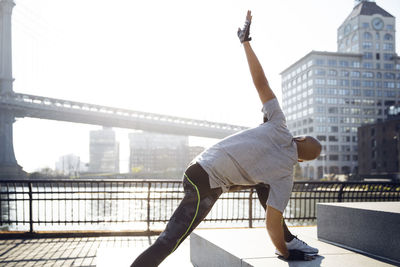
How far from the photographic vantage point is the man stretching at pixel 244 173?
7.55ft

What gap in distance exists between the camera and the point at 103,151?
178 metres

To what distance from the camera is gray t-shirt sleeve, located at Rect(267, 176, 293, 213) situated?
2.44 m

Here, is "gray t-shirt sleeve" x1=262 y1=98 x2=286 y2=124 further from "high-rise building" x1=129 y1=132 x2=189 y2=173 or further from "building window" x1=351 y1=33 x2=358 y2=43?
"high-rise building" x1=129 y1=132 x2=189 y2=173

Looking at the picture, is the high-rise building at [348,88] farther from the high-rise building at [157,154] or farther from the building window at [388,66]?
the high-rise building at [157,154]

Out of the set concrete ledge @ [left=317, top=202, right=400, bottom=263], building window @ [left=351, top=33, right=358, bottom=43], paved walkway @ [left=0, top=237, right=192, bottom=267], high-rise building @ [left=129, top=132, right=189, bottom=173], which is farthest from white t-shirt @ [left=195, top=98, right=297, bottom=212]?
high-rise building @ [left=129, top=132, right=189, bottom=173]

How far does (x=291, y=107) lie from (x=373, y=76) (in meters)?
21.7

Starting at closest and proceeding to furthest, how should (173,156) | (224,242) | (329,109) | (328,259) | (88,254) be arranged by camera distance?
1. (328,259)
2. (224,242)
3. (88,254)
4. (329,109)
5. (173,156)

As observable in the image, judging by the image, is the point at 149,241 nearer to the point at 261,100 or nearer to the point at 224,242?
the point at 224,242

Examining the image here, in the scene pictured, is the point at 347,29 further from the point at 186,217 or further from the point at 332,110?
the point at 186,217

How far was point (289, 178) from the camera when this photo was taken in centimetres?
249

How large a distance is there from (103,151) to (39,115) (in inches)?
4790

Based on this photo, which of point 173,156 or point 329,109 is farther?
point 173,156

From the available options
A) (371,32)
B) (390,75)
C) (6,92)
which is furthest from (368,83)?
(6,92)

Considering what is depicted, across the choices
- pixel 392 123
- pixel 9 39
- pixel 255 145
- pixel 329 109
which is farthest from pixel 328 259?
pixel 329 109
